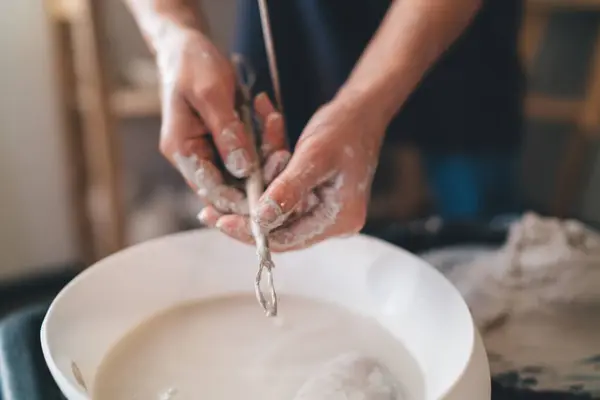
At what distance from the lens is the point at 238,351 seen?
0.55 m

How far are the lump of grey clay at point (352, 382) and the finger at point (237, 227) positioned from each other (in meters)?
0.12

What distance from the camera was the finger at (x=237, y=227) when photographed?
0.54 meters

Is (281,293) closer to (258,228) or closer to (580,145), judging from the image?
(258,228)

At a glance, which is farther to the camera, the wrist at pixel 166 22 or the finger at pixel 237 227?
the wrist at pixel 166 22

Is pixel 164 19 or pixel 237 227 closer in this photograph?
pixel 237 227

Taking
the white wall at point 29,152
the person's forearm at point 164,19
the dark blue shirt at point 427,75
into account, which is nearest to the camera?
the person's forearm at point 164,19

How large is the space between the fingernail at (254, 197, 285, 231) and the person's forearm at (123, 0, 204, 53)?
246mm

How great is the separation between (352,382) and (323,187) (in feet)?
0.52

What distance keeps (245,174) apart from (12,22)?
0.80 metres

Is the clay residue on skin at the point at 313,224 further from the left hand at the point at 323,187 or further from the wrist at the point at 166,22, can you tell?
the wrist at the point at 166,22

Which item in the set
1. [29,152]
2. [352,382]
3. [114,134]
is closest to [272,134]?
[352,382]

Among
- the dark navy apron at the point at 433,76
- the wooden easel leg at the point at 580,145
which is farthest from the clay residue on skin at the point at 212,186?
the wooden easel leg at the point at 580,145

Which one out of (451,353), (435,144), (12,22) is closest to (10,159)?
(12,22)

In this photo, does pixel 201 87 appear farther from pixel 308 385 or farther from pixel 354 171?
pixel 308 385
